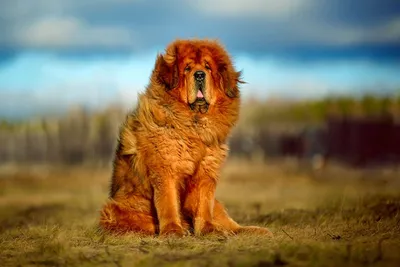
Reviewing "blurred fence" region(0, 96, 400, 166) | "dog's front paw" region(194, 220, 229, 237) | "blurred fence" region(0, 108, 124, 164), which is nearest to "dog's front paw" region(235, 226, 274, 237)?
"dog's front paw" region(194, 220, 229, 237)

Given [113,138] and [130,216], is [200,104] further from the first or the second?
[113,138]

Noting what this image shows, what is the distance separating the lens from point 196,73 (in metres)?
7.59

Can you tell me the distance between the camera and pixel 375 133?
1078 inches

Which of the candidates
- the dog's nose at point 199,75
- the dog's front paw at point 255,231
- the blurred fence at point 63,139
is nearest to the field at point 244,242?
the dog's front paw at point 255,231

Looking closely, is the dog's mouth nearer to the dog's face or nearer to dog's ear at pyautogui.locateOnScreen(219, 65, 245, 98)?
the dog's face

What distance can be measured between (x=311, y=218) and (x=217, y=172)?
7.53ft

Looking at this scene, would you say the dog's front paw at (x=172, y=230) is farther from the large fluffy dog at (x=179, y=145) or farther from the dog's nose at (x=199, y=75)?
the dog's nose at (x=199, y=75)

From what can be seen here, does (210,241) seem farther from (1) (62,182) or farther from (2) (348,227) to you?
(1) (62,182)

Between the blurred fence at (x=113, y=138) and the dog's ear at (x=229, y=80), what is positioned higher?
the dog's ear at (x=229, y=80)

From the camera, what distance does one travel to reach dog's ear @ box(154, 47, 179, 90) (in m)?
7.69

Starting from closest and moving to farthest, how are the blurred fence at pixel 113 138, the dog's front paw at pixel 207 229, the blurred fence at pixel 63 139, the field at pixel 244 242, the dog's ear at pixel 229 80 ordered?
the field at pixel 244 242, the dog's front paw at pixel 207 229, the dog's ear at pixel 229 80, the blurred fence at pixel 113 138, the blurred fence at pixel 63 139

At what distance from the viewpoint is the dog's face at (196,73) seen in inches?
301

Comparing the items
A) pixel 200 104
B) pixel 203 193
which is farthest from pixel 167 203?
pixel 200 104

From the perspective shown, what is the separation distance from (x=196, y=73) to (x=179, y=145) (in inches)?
33.6
